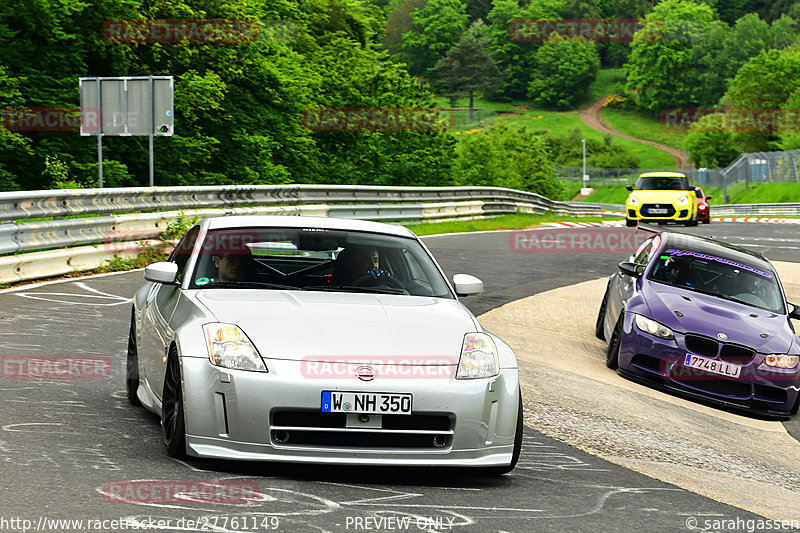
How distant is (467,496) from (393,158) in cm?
4461

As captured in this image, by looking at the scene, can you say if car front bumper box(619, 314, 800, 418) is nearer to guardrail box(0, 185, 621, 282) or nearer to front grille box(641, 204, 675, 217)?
guardrail box(0, 185, 621, 282)

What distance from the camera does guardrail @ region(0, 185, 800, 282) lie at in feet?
45.1

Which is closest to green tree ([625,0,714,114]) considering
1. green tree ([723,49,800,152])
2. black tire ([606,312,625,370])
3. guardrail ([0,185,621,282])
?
green tree ([723,49,800,152])

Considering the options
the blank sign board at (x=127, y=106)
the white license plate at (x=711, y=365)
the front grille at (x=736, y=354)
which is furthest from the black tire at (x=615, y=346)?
the blank sign board at (x=127, y=106)

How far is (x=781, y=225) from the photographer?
1511 inches

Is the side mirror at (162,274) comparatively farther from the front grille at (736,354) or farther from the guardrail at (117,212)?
the guardrail at (117,212)

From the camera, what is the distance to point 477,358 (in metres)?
5.75

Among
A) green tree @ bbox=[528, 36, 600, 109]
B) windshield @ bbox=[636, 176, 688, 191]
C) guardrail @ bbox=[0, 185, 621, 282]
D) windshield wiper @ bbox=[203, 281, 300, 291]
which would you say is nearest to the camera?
windshield wiper @ bbox=[203, 281, 300, 291]

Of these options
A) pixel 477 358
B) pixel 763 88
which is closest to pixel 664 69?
pixel 763 88

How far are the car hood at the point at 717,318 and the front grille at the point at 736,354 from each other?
50 mm

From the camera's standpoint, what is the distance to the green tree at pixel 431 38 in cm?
18700

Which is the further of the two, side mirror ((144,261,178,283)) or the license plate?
side mirror ((144,261,178,283))

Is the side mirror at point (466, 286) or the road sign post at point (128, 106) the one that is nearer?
the side mirror at point (466, 286)

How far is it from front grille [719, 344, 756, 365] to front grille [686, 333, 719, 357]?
3.0 inches
